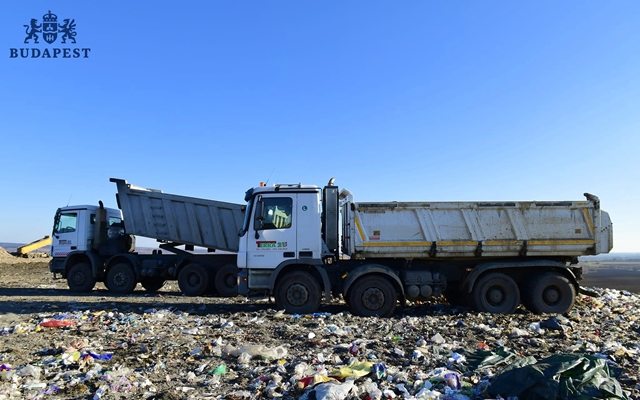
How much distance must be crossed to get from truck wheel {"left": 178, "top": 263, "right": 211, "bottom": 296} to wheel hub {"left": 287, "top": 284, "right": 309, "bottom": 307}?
4.67 metres

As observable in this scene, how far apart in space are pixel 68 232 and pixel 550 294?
41.4 feet

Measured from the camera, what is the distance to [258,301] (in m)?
10.3

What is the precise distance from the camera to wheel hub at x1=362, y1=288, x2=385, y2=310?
7809 mm

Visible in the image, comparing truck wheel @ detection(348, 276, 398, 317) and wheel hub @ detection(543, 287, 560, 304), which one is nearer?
truck wheel @ detection(348, 276, 398, 317)

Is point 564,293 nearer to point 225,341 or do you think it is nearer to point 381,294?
point 381,294

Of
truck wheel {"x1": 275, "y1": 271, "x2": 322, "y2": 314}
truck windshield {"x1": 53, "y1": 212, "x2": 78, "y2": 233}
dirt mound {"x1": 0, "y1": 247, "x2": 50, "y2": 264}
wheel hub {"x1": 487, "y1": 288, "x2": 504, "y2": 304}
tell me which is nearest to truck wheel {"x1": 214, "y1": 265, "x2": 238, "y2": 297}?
truck wheel {"x1": 275, "y1": 271, "x2": 322, "y2": 314}

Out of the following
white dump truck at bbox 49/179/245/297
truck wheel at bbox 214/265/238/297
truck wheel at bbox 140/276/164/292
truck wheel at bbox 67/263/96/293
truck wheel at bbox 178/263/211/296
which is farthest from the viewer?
truck wheel at bbox 140/276/164/292

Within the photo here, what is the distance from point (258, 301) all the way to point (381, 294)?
3638 millimetres

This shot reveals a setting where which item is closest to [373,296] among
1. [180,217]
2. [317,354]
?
[317,354]

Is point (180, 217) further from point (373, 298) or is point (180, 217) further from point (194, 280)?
point (373, 298)

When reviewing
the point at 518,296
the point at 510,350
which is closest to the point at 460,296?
the point at 518,296

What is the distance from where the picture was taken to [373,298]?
25.7 ft

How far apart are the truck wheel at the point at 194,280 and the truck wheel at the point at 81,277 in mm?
2852

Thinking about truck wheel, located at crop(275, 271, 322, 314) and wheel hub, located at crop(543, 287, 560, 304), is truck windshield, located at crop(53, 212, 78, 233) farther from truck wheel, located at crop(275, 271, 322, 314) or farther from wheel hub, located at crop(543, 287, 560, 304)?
wheel hub, located at crop(543, 287, 560, 304)
